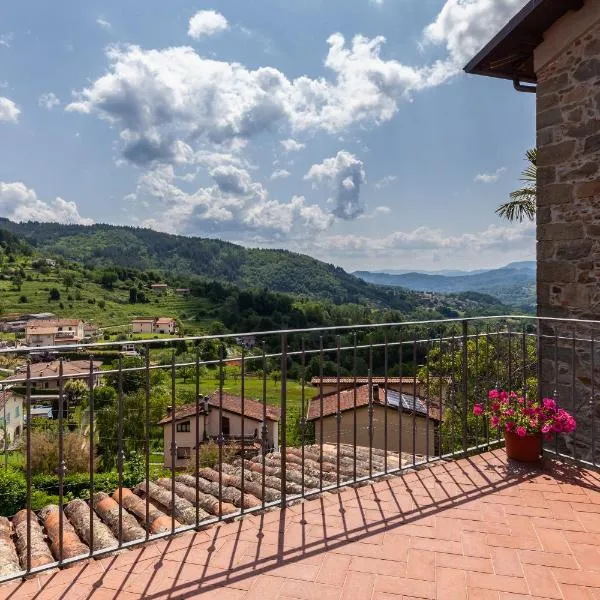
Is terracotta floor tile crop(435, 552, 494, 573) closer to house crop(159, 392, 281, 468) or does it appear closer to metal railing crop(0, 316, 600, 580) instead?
metal railing crop(0, 316, 600, 580)

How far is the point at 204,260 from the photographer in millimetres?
133375

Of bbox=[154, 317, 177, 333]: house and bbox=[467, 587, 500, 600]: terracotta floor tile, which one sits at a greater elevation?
bbox=[467, 587, 500, 600]: terracotta floor tile

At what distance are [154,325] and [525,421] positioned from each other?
66745 millimetres

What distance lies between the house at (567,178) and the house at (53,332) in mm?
52536

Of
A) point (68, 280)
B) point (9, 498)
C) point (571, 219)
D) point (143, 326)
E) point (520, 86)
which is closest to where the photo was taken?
point (571, 219)

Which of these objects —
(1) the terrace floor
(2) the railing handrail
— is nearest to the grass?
(2) the railing handrail

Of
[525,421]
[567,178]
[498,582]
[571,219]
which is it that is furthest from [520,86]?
[498,582]

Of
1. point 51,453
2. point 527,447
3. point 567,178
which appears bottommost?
point 51,453

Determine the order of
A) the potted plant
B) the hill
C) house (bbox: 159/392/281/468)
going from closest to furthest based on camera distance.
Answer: house (bbox: 159/392/281/468) < the potted plant < the hill

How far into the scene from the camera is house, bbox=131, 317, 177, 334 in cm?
6440

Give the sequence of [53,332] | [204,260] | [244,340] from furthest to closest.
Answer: [204,260]
[53,332]
[244,340]

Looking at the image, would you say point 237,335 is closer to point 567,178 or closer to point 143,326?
A: point 567,178

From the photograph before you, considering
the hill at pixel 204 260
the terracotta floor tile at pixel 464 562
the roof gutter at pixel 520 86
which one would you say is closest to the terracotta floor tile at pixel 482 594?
the terracotta floor tile at pixel 464 562

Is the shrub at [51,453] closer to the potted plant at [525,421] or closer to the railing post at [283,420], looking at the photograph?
the railing post at [283,420]
